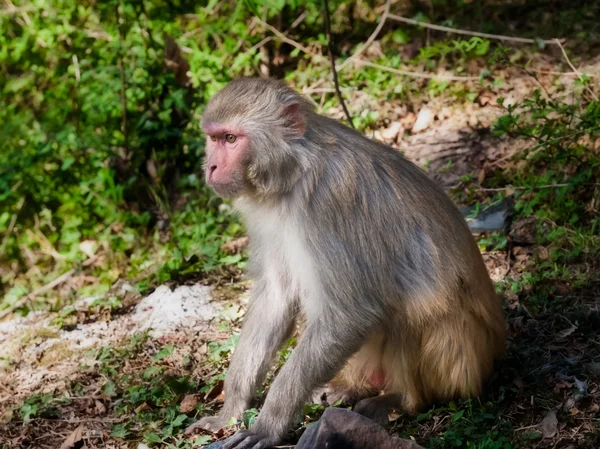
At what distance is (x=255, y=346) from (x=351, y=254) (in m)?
0.97

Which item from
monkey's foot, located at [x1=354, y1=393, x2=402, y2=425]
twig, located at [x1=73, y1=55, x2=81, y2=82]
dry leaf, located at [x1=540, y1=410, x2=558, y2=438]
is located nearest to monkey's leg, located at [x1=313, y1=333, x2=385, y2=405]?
monkey's foot, located at [x1=354, y1=393, x2=402, y2=425]

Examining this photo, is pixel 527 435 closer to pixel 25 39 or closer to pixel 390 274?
pixel 390 274

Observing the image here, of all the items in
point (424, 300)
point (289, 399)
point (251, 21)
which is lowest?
point (289, 399)

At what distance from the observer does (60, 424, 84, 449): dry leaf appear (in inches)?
183

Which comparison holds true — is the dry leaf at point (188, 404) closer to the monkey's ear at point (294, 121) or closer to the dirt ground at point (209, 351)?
the dirt ground at point (209, 351)

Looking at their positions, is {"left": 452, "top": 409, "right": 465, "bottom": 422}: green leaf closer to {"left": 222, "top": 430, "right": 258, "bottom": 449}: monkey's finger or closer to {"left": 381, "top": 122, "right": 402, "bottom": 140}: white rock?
{"left": 222, "top": 430, "right": 258, "bottom": 449}: monkey's finger

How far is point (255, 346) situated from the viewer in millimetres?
4754

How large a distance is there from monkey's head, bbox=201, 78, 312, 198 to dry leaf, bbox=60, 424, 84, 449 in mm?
1717

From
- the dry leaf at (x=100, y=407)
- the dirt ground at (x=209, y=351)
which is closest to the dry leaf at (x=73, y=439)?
the dirt ground at (x=209, y=351)

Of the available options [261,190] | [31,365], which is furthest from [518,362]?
[31,365]

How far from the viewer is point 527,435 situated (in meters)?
4.13

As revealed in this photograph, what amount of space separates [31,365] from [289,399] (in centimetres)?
249

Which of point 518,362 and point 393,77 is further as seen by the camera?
point 393,77

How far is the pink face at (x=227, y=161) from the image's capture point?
4.25 metres
